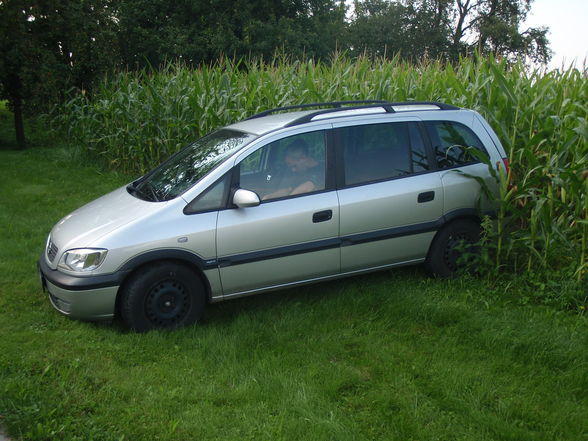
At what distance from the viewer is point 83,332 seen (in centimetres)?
465

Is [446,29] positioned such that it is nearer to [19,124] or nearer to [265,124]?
[19,124]

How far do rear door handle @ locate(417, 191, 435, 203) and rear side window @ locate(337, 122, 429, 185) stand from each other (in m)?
0.24

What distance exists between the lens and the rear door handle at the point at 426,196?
5422mm

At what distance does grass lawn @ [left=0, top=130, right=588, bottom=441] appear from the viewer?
3.46 metres

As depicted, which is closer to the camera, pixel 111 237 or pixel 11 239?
pixel 111 237

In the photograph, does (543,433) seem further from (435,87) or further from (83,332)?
(435,87)

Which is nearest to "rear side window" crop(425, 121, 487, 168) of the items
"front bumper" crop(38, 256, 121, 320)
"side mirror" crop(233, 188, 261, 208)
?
"side mirror" crop(233, 188, 261, 208)

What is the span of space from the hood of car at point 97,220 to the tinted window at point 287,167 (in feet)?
2.66

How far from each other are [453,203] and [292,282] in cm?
179

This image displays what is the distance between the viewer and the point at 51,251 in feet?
16.3

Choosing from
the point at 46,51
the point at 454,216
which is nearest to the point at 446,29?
the point at 46,51

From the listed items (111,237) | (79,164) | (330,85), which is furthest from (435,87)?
(79,164)

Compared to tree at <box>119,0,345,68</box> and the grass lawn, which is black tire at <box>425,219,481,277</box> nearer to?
the grass lawn

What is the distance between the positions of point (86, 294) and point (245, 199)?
1.46m
